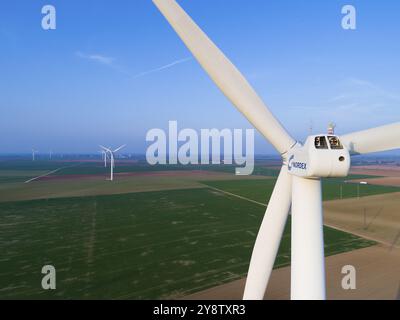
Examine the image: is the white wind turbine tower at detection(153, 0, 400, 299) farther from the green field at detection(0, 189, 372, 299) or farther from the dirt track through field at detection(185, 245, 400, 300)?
the green field at detection(0, 189, 372, 299)

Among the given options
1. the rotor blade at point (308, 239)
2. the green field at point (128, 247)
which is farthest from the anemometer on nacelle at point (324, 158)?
the green field at point (128, 247)

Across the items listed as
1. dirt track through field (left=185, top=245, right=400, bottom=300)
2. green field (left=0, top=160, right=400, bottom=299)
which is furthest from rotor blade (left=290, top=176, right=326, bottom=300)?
green field (left=0, top=160, right=400, bottom=299)

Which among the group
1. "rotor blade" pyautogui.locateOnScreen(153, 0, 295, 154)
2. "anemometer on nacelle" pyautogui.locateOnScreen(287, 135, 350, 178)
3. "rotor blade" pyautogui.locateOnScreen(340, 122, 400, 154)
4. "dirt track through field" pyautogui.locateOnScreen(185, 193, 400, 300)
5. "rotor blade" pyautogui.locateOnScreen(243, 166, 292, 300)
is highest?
"rotor blade" pyautogui.locateOnScreen(153, 0, 295, 154)

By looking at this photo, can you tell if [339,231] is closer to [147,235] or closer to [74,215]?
[147,235]

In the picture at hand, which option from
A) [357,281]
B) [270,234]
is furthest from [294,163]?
[357,281]

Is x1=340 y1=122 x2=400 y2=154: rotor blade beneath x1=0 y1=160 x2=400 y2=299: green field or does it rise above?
above

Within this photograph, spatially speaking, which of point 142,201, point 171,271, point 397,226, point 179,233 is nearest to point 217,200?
point 142,201

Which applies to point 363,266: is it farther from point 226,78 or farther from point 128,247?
point 226,78
